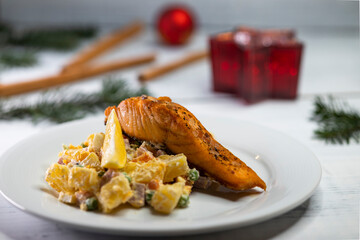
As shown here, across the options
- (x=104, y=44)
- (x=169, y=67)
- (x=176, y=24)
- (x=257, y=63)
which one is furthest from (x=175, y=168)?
(x=176, y=24)

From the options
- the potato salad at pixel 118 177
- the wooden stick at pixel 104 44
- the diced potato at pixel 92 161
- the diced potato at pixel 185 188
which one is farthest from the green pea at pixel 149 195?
the wooden stick at pixel 104 44

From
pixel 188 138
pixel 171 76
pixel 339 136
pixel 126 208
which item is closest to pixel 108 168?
pixel 126 208

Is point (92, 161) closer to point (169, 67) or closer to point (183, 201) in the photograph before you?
point (183, 201)

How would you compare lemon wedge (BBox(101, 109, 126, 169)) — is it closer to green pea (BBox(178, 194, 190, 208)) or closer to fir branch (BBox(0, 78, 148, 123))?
green pea (BBox(178, 194, 190, 208))

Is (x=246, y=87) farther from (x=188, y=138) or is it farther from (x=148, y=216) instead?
(x=148, y=216)

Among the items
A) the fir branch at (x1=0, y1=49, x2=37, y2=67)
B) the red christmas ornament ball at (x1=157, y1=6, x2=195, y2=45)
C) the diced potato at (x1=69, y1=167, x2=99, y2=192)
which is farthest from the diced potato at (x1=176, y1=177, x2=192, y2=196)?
the red christmas ornament ball at (x1=157, y1=6, x2=195, y2=45)

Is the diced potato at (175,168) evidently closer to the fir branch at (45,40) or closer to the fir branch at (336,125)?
the fir branch at (336,125)
